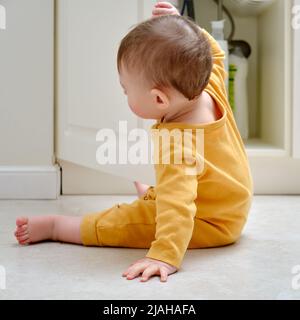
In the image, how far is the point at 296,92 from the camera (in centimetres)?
146

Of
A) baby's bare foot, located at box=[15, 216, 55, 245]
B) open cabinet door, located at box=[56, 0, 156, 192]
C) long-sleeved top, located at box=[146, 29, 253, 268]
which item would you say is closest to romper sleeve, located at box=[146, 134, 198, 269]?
long-sleeved top, located at box=[146, 29, 253, 268]

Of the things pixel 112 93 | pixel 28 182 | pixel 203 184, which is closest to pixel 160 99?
pixel 203 184

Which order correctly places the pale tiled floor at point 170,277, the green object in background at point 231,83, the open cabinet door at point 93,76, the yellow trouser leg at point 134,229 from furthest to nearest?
the green object in background at point 231,83, the open cabinet door at point 93,76, the yellow trouser leg at point 134,229, the pale tiled floor at point 170,277

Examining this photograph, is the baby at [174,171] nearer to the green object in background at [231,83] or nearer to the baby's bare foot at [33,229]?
the baby's bare foot at [33,229]

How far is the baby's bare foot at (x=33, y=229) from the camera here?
1032 millimetres

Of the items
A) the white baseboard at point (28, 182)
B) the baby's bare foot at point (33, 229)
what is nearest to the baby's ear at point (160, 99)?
the baby's bare foot at point (33, 229)

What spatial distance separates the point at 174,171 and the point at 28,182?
0.69 meters

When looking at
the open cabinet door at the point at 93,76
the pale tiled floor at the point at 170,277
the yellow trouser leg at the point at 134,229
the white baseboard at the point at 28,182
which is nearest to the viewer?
the pale tiled floor at the point at 170,277

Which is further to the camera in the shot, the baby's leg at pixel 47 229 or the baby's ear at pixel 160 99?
the baby's leg at pixel 47 229

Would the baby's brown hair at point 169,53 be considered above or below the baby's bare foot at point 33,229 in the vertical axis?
above

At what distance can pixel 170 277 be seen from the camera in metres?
0.86

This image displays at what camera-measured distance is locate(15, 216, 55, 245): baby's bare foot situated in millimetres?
1032

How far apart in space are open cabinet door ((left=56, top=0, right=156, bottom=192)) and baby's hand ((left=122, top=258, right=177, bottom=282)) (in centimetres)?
44
